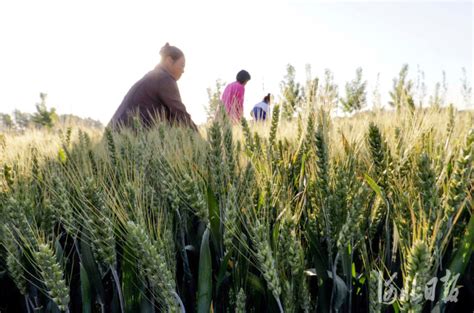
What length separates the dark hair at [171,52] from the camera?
4.41 m

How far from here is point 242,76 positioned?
6008 mm

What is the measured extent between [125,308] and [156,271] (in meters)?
0.26

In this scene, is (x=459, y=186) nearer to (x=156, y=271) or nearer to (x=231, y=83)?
(x=156, y=271)

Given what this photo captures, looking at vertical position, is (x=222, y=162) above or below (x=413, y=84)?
below

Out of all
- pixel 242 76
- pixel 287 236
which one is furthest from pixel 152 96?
pixel 287 236

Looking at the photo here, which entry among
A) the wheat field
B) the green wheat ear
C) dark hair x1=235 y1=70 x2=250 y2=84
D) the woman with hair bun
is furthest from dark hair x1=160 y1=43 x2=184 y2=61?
the green wheat ear

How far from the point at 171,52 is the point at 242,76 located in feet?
6.06

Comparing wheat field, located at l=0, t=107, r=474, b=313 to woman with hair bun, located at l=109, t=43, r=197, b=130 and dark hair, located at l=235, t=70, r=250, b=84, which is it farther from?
dark hair, located at l=235, t=70, r=250, b=84

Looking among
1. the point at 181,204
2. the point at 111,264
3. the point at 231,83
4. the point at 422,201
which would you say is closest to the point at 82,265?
the point at 111,264

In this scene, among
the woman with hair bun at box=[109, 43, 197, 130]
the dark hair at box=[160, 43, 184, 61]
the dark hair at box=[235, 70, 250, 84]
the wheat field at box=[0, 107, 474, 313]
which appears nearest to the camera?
the wheat field at box=[0, 107, 474, 313]

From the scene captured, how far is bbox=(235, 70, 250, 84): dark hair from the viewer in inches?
236

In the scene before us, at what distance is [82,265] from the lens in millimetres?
1025

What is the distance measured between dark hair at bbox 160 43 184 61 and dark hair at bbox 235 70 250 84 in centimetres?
171

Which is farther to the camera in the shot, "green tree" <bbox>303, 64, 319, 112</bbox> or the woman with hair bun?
the woman with hair bun
